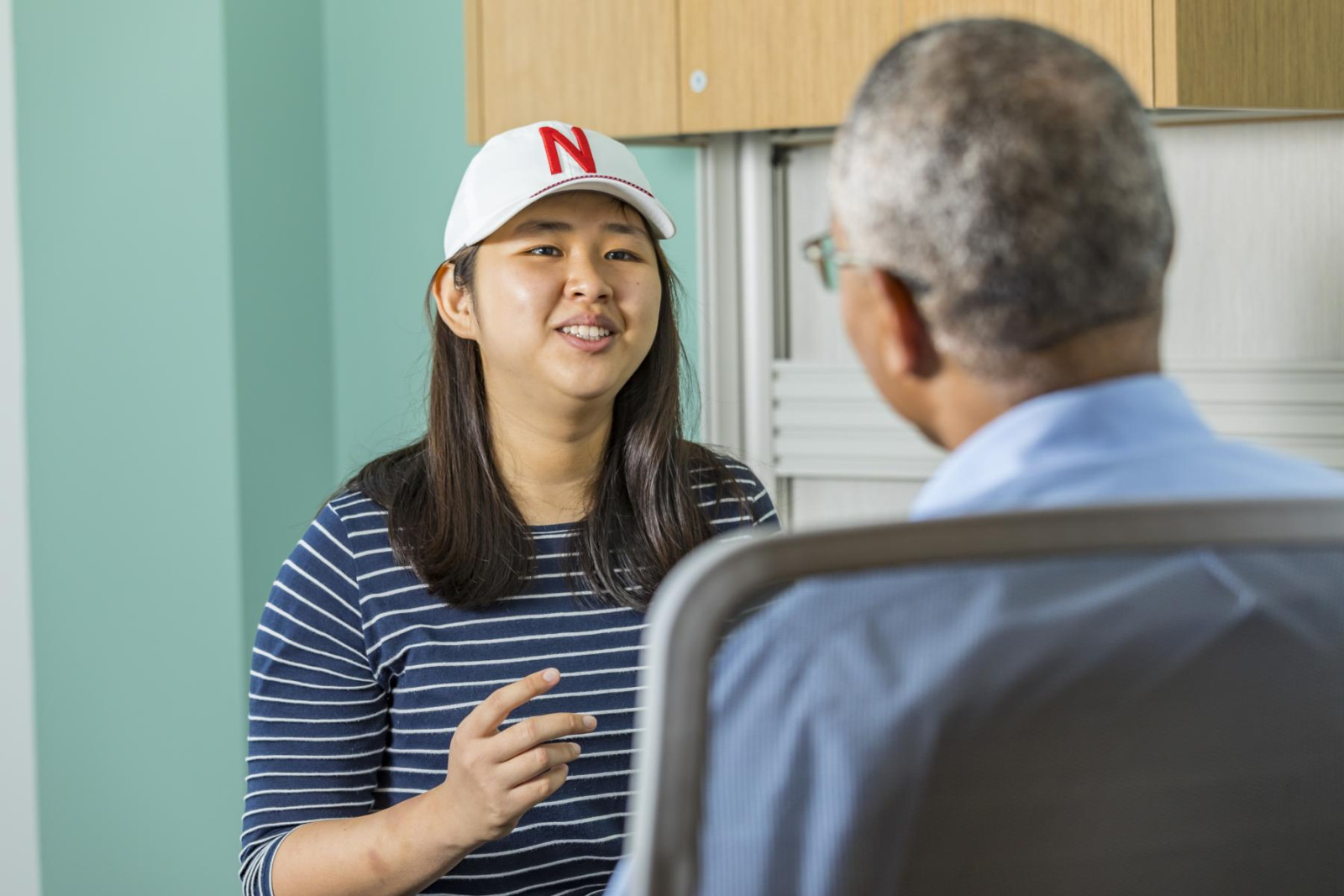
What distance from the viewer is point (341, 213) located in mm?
2785

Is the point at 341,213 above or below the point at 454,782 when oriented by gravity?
above

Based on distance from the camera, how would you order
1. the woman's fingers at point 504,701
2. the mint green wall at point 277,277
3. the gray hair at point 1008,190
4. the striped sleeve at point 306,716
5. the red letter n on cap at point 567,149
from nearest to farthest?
the gray hair at point 1008,190
the woman's fingers at point 504,701
the striped sleeve at point 306,716
the red letter n on cap at point 567,149
the mint green wall at point 277,277

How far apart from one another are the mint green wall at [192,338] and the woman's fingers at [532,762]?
1550 millimetres

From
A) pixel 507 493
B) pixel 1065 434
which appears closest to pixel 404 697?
pixel 507 493

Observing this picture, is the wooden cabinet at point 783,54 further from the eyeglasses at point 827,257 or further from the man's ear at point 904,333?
the man's ear at point 904,333

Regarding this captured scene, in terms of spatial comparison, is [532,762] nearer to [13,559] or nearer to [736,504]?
[736,504]

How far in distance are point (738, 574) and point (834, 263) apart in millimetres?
319

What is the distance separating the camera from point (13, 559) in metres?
2.80

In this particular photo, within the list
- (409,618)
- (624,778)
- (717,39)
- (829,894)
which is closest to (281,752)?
(409,618)

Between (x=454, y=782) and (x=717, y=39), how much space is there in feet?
4.23

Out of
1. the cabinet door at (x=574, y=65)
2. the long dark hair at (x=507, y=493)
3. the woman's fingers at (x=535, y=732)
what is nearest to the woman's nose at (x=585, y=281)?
the long dark hair at (x=507, y=493)

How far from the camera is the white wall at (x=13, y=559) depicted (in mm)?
2742

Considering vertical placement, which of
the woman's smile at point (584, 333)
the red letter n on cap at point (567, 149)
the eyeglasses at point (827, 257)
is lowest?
the woman's smile at point (584, 333)

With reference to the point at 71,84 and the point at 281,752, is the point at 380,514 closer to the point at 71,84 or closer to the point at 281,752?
the point at 281,752
